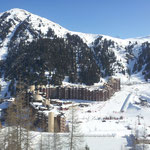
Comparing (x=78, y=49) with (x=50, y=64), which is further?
(x=78, y=49)

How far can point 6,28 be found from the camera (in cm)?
16800

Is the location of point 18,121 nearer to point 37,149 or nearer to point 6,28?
point 37,149

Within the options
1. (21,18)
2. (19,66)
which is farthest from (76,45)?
(21,18)

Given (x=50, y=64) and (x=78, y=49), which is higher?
(x=78, y=49)

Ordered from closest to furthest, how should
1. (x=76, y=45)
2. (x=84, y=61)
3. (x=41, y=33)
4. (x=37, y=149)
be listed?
1. (x=37, y=149)
2. (x=84, y=61)
3. (x=76, y=45)
4. (x=41, y=33)

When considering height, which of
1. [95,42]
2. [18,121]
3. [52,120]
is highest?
[95,42]

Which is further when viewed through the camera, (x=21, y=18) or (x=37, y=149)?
(x=21, y=18)

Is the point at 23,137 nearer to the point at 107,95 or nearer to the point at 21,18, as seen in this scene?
the point at 107,95

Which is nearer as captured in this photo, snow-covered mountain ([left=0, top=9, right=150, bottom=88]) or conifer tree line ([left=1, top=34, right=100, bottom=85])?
conifer tree line ([left=1, top=34, right=100, bottom=85])

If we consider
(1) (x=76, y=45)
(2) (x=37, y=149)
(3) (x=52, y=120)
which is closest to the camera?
(2) (x=37, y=149)

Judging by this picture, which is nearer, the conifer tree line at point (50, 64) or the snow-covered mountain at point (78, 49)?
the conifer tree line at point (50, 64)

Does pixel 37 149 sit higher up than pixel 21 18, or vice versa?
→ pixel 21 18

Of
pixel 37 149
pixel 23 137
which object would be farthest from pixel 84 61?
pixel 23 137

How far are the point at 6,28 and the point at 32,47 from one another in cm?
6457
